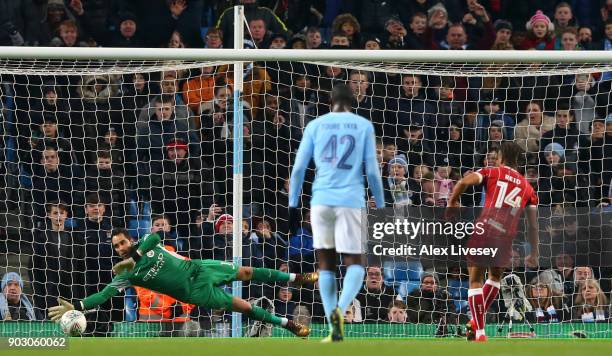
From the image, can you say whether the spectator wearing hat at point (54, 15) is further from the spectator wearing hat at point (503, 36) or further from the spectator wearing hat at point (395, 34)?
the spectator wearing hat at point (503, 36)

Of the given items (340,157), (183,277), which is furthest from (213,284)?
(340,157)

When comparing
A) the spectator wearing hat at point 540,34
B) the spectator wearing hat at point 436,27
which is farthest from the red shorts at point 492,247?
the spectator wearing hat at point 540,34

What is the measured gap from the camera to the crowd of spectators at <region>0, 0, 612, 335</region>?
15.1 metres

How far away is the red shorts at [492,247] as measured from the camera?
13.1 m

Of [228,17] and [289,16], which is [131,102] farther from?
[289,16]

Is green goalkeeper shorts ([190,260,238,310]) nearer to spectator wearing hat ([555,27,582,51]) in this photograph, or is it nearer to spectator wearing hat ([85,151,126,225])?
spectator wearing hat ([85,151,126,225])

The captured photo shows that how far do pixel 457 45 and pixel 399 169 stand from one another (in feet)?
8.65

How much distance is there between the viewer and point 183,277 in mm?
13859

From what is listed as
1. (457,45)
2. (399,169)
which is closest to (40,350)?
(399,169)

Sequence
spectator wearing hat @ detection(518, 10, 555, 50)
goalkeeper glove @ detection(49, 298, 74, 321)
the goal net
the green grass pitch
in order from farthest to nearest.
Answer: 1. spectator wearing hat @ detection(518, 10, 555, 50)
2. the goal net
3. goalkeeper glove @ detection(49, 298, 74, 321)
4. the green grass pitch

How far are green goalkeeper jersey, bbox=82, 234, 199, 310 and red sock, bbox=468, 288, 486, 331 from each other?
276 cm

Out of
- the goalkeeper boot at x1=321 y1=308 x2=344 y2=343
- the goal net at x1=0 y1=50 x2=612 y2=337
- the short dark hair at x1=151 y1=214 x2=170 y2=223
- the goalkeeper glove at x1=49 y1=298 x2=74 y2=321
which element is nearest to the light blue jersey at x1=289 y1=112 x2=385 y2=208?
the goalkeeper boot at x1=321 y1=308 x2=344 y2=343

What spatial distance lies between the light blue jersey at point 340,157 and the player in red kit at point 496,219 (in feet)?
6.15

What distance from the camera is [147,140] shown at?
51.5ft
